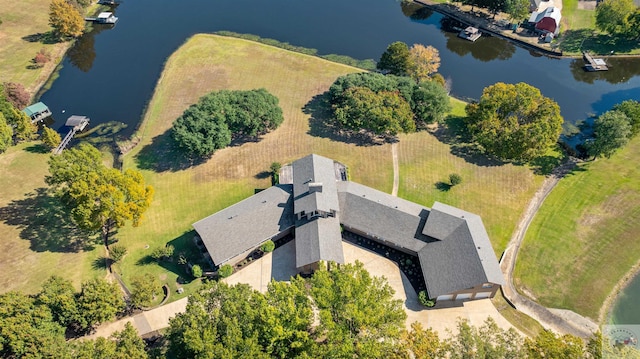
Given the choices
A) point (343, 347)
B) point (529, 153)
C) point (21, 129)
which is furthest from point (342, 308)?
point (21, 129)

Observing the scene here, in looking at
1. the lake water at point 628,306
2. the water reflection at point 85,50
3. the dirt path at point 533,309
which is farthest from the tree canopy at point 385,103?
the water reflection at point 85,50

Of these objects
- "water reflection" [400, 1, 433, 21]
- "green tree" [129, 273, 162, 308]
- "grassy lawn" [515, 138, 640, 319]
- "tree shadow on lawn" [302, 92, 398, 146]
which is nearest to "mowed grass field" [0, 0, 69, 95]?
"tree shadow on lawn" [302, 92, 398, 146]

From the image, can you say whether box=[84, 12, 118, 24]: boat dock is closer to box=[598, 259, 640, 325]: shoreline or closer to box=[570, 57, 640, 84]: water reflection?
box=[570, 57, 640, 84]: water reflection

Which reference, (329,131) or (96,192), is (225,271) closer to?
(96,192)

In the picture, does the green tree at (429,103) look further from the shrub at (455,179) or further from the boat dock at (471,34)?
the boat dock at (471,34)

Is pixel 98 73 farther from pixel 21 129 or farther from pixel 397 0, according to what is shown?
pixel 397 0
